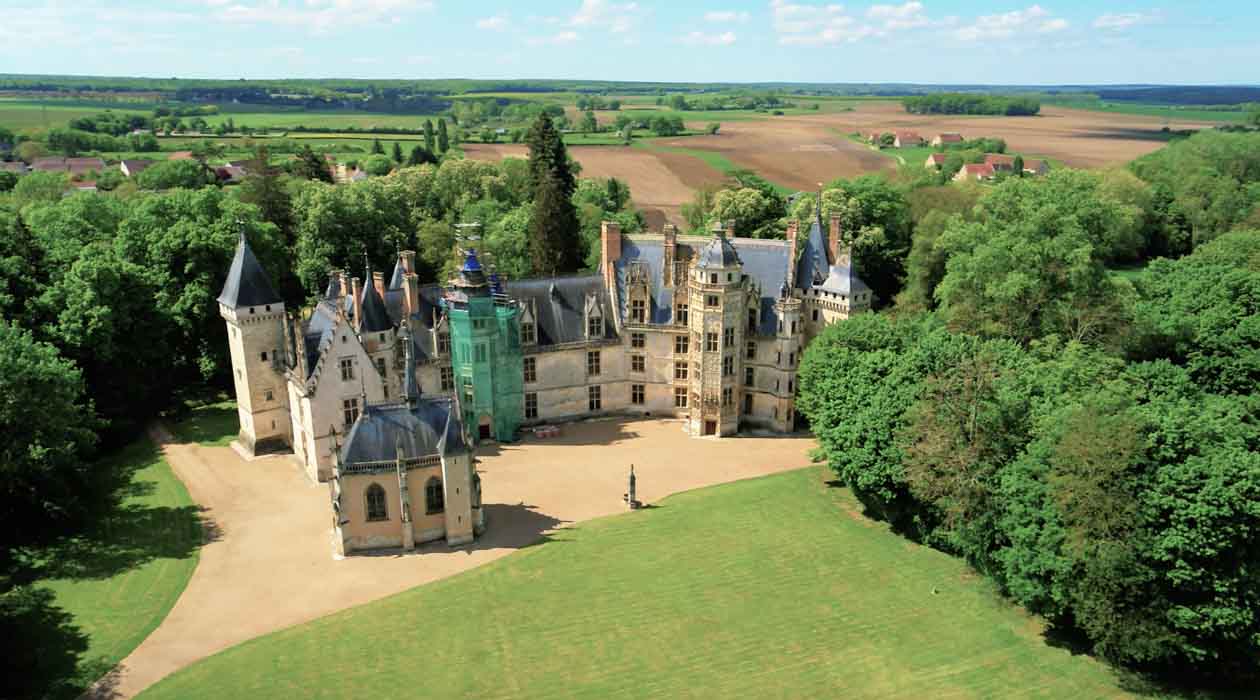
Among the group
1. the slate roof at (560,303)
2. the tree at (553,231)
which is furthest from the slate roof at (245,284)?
the tree at (553,231)

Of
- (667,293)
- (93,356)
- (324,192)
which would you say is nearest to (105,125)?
(324,192)

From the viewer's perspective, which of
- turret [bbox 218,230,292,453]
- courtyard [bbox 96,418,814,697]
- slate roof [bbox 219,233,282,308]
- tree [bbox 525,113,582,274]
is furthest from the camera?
tree [bbox 525,113,582,274]

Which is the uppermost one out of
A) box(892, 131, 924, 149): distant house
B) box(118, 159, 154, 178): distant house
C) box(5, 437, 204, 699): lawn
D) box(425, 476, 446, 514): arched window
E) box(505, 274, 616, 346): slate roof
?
box(892, 131, 924, 149): distant house

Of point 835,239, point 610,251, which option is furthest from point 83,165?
point 835,239

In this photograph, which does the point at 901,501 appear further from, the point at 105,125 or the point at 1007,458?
the point at 105,125

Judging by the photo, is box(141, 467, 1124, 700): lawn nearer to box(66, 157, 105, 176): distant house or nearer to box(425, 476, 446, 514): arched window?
box(425, 476, 446, 514): arched window

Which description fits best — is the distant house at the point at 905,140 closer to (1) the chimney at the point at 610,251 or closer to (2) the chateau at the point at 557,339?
(2) the chateau at the point at 557,339

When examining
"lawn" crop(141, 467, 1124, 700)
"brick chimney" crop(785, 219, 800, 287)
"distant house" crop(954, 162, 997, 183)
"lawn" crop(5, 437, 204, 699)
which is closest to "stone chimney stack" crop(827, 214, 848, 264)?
"brick chimney" crop(785, 219, 800, 287)

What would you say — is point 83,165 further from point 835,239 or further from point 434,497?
point 835,239
